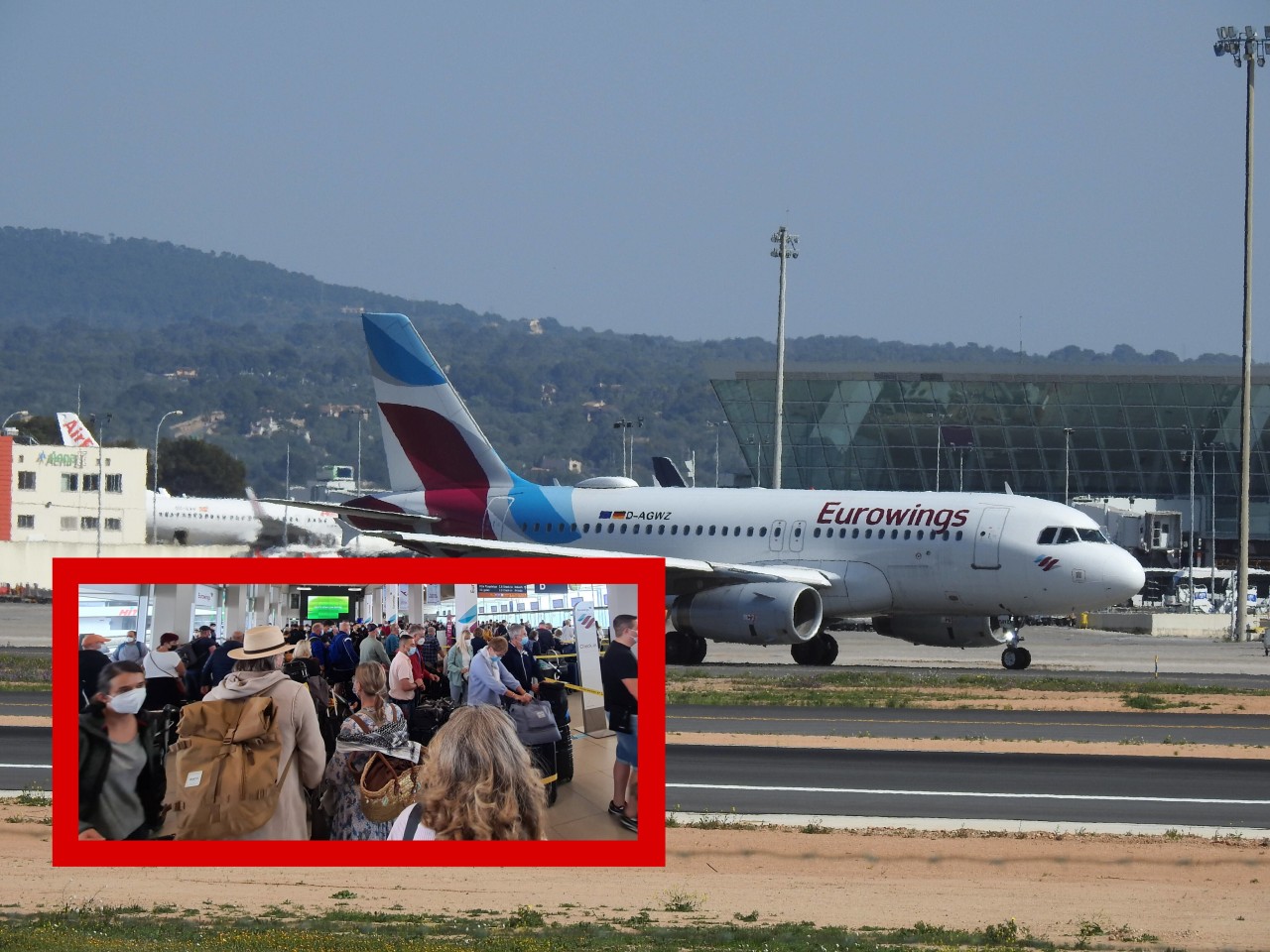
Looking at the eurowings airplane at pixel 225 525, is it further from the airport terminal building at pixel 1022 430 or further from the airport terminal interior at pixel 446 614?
the airport terminal interior at pixel 446 614

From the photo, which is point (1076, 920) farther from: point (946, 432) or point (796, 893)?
point (946, 432)

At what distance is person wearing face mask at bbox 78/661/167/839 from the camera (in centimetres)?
955

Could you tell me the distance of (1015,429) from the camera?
94.1 meters

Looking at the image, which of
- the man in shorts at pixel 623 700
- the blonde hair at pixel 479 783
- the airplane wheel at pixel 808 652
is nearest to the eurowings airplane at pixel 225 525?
the airplane wheel at pixel 808 652

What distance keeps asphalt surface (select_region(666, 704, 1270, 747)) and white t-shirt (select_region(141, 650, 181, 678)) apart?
15.8 meters

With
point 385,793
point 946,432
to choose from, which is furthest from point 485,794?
point 946,432

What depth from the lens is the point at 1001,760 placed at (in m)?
22.3

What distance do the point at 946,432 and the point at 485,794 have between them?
86574mm

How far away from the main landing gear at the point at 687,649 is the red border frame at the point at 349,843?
93.3 feet

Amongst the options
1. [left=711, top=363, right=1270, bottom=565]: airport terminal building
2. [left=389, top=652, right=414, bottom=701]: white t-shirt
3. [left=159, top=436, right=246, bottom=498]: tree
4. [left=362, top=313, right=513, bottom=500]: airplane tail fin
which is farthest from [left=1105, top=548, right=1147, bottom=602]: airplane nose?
[left=159, top=436, right=246, bottom=498]: tree

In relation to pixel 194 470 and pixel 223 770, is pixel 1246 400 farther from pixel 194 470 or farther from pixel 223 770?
pixel 194 470

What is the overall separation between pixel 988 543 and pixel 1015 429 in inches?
2356

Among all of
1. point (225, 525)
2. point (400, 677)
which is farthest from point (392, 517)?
point (225, 525)

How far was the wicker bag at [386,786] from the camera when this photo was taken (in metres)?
9.51
